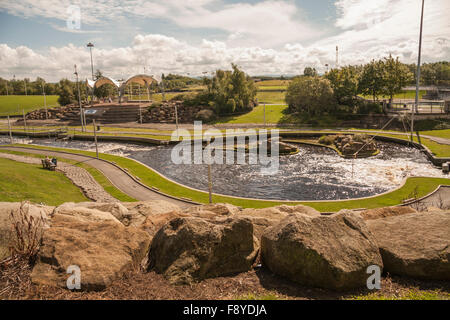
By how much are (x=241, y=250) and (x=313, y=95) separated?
63162 mm

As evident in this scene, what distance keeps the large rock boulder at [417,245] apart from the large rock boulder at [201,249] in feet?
11.6

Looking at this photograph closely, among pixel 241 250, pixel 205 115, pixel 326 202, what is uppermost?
pixel 205 115

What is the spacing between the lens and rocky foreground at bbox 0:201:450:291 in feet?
22.3

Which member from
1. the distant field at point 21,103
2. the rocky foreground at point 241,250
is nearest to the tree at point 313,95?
the rocky foreground at point 241,250

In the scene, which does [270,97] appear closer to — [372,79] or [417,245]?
[372,79]

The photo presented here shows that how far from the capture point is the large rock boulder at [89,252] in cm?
653

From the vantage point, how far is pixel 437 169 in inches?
1286

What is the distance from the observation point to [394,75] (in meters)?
62.9

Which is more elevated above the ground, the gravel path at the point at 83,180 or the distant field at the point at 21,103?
the distant field at the point at 21,103

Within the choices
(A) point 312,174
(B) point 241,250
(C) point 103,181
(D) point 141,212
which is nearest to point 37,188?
(C) point 103,181

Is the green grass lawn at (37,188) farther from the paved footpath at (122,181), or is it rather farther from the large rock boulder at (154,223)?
the large rock boulder at (154,223)

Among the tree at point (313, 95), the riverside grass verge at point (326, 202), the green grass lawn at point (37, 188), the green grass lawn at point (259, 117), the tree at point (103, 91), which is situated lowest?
the riverside grass verge at point (326, 202)

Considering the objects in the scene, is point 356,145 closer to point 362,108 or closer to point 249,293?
point 362,108
